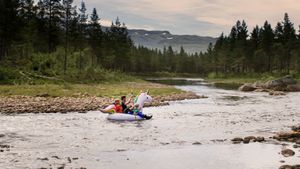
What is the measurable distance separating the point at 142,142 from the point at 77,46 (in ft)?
262

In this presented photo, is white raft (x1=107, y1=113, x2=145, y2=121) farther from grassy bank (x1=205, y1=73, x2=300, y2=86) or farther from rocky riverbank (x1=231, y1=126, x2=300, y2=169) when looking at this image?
grassy bank (x1=205, y1=73, x2=300, y2=86)

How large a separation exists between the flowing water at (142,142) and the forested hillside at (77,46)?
93.1ft

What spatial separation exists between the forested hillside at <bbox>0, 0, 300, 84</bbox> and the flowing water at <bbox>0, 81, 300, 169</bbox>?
93.1ft

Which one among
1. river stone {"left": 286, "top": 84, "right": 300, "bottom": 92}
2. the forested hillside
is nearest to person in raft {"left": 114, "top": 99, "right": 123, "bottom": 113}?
the forested hillside

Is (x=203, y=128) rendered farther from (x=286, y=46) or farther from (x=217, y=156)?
(x=286, y=46)

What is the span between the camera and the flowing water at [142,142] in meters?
16.8

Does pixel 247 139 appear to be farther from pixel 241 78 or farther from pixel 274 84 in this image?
pixel 241 78

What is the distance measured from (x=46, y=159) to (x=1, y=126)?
966cm

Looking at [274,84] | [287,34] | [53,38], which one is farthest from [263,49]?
[53,38]

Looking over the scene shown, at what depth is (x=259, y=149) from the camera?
65.8 ft

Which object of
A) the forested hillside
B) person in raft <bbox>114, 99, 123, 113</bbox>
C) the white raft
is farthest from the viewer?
the forested hillside

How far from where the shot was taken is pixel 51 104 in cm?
3566

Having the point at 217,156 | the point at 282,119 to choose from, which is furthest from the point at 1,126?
the point at 282,119

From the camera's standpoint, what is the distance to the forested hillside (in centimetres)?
6230
